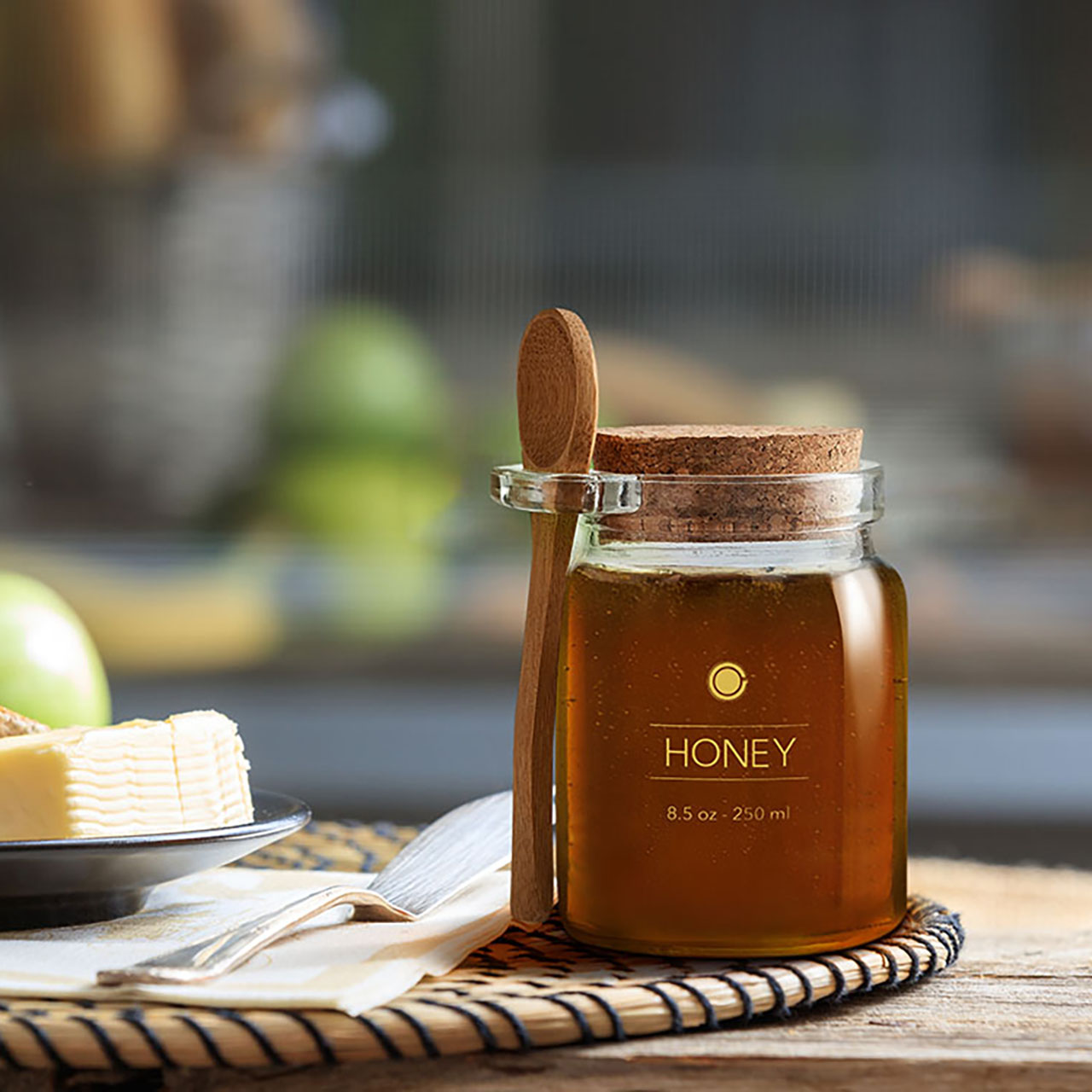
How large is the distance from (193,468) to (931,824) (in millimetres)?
539

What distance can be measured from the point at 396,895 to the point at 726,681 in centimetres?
13

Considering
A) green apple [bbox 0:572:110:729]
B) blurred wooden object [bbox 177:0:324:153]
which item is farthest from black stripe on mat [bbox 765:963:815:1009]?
blurred wooden object [bbox 177:0:324:153]

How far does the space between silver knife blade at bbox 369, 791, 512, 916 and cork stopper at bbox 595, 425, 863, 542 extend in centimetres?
13

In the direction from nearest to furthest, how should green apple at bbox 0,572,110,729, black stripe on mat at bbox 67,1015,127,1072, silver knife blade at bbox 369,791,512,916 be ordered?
1. black stripe on mat at bbox 67,1015,127,1072
2. silver knife blade at bbox 369,791,512,916
3. green apple at bbox 0,572,110,729

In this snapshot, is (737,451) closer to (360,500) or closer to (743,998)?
(743,998)

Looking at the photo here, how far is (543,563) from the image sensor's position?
1.50 feet

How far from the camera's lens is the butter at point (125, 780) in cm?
45

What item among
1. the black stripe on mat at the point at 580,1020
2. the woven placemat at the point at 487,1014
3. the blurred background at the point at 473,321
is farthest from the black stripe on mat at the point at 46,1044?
the blurred background at the point at 473,321

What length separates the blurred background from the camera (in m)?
1.07

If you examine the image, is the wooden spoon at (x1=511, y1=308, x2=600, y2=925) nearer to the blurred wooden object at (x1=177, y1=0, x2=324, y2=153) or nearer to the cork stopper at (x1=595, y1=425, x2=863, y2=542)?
the cork stopper at (x1=595, y1=425, x2=863, y2=542)

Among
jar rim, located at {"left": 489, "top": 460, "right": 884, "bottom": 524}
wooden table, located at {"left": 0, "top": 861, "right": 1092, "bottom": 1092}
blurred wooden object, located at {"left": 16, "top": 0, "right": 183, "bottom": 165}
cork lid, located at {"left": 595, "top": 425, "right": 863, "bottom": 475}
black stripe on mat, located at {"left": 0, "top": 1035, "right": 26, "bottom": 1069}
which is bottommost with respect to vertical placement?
wooden table, located at {"left": 0, "top": 861, "right": 1092, "bottom": 1092}

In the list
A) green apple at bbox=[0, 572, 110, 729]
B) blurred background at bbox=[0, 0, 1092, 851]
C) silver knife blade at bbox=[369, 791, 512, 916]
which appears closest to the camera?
silver knife blade at bbox=[369, 791, 512, 916]

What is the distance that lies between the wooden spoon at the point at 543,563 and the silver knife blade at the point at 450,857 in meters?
0.03

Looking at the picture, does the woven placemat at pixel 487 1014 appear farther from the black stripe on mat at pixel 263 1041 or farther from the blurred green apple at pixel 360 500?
the blurred green apple at pixel 360 500
